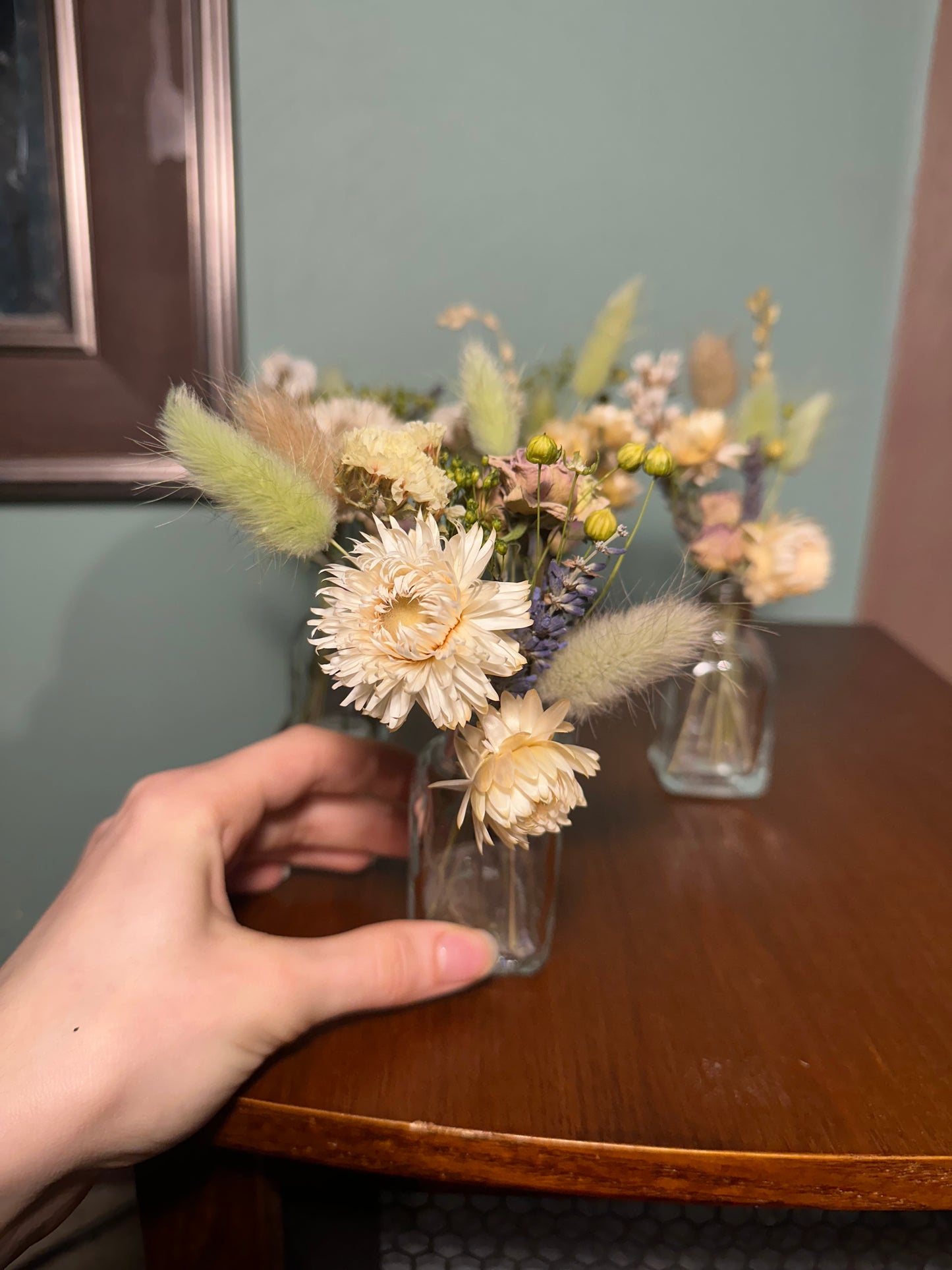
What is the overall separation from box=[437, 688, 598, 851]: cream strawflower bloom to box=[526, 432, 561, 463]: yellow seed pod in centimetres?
12

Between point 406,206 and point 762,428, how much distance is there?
557 millimetres

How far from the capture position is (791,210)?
108 centimetres

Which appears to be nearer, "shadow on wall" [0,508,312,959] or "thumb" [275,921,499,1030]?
"thumb" [275,921,499,1030]

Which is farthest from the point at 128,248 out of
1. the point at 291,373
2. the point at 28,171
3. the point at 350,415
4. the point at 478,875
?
the point at 478,875

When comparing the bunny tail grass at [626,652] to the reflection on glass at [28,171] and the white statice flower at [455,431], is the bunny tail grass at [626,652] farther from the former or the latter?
the reflection on glass at [28,171]

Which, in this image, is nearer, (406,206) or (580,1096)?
(580,1096)

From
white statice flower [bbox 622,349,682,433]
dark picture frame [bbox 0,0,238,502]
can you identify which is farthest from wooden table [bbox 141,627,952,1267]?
dark picture frame [bbox 0,0,238,502]

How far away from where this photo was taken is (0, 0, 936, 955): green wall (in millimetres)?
1025

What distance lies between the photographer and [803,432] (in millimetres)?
771

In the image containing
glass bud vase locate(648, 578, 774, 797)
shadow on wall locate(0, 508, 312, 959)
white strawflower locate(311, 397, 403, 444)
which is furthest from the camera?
shadow on wall locate(0, 508, 312, 959)

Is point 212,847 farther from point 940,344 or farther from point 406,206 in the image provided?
point 940,344

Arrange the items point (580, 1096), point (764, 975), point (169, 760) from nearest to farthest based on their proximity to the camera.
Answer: point (580, 1096) → point (764, 975) → point (169, 760)

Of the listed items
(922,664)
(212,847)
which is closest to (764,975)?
(212,847)

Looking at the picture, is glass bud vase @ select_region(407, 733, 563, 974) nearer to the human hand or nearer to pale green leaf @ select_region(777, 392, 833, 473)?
the human hand
